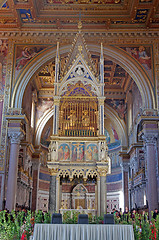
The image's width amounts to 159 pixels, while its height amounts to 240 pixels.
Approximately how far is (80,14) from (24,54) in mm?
4153

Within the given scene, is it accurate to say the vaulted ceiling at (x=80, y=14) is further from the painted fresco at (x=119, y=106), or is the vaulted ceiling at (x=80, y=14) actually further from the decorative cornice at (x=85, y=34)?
the painted fresco at (x=119, y=106)

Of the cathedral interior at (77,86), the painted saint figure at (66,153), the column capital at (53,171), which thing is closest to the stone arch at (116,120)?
the cathedral interior at (77,86)

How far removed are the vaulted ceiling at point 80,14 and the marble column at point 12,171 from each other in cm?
685

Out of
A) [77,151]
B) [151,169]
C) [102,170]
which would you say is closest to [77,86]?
[77,151]

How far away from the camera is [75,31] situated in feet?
66.2

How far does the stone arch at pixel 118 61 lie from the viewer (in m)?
18.9

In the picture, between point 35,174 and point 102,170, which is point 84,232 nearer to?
point 102,170

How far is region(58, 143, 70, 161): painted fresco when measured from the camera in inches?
635

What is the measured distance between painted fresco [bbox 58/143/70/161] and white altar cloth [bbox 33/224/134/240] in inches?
271

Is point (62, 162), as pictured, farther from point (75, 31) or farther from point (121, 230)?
point (75, 31)

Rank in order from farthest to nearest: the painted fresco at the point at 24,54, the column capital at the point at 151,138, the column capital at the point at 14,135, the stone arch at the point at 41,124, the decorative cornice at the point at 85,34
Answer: the stone arch at the point at 41,124, the decorative cornice at the point at 85,34, the painted fresco at the point at 24,54, the column capital at the point at 14,135, the column capital at the point at 151,138

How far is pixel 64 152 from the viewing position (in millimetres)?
16219

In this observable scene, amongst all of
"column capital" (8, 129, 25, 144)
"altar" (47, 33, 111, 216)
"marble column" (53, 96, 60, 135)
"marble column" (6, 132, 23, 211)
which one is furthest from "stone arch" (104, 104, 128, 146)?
"marble column" (53, 96, 60, 135)

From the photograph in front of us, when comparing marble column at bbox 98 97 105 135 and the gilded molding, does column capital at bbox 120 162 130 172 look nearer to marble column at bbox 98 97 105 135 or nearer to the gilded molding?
marble column at bbox 98 97 105 135
